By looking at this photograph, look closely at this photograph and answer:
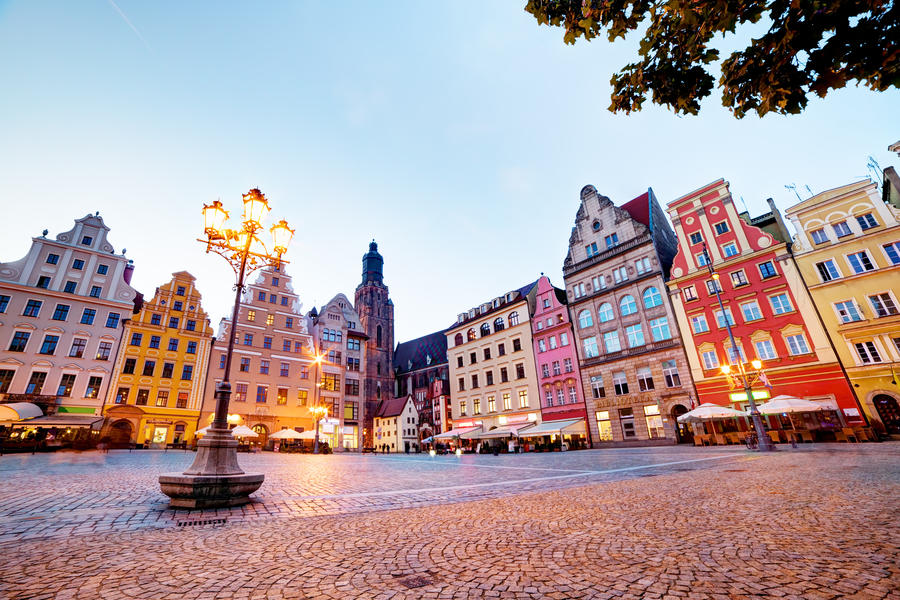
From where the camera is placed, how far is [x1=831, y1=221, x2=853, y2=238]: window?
23.2 m

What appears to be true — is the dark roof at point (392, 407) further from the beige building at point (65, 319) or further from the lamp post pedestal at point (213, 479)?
the lamp post pedestal at point (213, 479)

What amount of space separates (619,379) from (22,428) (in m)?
45.2

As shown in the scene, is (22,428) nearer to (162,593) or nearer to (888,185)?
(162,593)

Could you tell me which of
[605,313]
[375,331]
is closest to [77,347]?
[375,331]

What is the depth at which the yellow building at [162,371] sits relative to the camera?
31.2m

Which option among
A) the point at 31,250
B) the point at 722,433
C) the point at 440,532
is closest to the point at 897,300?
the point at 722,433

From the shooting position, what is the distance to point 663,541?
3416 millimetres

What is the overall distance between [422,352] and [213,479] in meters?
67.4

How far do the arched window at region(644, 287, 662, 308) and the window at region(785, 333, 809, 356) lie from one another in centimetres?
819

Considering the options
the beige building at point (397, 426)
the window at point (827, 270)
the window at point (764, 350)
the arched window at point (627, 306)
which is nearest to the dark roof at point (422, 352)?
the beige building at point (397, 426)

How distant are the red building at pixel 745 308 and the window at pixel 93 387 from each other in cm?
4638

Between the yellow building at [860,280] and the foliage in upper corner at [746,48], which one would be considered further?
the yellow building at [860,280]

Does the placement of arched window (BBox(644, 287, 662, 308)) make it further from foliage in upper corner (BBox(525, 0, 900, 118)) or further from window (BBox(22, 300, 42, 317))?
window (BBox(22, 300, 42, 317))

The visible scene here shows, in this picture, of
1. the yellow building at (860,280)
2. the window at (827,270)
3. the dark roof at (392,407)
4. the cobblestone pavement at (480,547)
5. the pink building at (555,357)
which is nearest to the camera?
the cobblestone pavement at (480,547)
